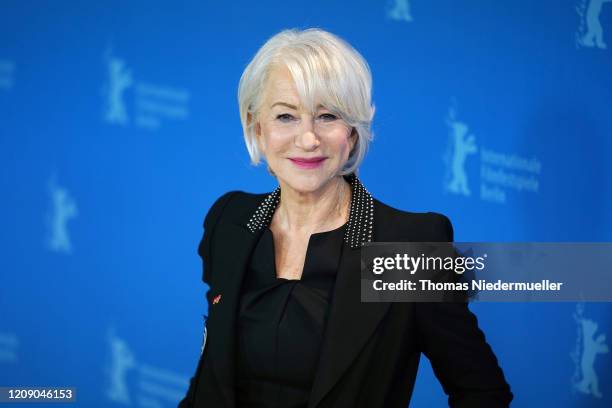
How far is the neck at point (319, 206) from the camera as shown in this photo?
186cm

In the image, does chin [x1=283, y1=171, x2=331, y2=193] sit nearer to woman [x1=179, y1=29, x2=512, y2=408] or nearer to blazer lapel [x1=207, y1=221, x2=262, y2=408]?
woman [x1=179, y1=29, x2=512, y2=408]

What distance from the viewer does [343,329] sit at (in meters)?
1.69

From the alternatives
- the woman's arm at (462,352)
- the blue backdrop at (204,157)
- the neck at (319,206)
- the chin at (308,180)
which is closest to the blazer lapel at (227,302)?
the neck at (319,206)

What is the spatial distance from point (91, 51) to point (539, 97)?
1.84 meters

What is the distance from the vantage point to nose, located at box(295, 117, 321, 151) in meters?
1.70

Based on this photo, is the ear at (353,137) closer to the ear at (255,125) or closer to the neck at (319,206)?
the neck at (319,206)

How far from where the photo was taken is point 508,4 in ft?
9.00

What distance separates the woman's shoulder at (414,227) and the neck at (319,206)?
0.11 m

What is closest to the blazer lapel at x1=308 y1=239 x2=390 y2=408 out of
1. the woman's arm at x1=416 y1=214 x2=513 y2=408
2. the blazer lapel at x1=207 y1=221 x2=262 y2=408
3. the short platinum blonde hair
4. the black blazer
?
the black blazer

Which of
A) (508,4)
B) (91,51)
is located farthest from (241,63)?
(508,4)

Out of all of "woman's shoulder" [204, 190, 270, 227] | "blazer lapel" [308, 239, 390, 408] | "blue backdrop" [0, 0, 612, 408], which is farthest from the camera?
"blue backdrop" [0, 0, 612, 408]

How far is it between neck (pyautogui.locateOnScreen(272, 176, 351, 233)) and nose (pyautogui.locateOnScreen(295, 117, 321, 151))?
17 centimetres

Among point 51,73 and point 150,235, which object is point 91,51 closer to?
point 51,73

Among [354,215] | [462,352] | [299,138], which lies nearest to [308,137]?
[299,138]
